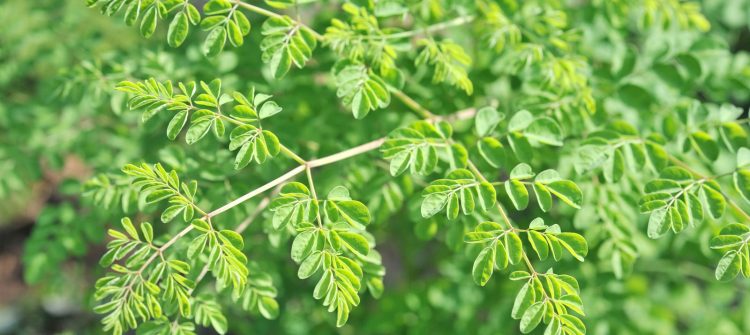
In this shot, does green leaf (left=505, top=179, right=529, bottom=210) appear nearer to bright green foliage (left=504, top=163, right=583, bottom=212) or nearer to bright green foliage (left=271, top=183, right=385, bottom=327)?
bright green foliage (left=504, top=163, right=583, bottom=212)

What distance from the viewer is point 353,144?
165 cm

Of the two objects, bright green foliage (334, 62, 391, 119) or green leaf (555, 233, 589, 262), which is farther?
bright green foliage (334, 62, 391, 119)

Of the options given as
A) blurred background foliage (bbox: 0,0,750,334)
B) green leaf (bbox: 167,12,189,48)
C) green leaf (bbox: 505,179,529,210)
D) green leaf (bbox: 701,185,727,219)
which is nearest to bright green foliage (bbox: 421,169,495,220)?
green leaf (bbox: 505,179,529,210)

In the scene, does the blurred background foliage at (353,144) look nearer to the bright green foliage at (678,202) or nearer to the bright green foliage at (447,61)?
the bright green foliage at (447,61)

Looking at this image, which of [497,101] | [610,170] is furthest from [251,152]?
[497,101]

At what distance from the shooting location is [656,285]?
2.38 meters

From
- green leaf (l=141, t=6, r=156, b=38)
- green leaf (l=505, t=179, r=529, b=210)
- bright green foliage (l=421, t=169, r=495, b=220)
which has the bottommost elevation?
A: green leaf (l=505, t=179, r=529, b=210)

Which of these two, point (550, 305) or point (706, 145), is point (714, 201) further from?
point (550, 305)

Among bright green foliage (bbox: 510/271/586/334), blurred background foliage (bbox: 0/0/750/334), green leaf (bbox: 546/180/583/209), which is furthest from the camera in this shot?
blurred background foliage (bbox: 0/0/750/334)

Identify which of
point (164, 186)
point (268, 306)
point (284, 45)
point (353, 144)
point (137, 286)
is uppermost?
point (284, 45)

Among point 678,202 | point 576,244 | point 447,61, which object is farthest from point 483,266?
point 447,61

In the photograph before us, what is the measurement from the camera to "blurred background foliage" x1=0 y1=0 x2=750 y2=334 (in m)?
1.59

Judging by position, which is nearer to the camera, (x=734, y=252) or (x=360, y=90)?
(x=734, y=252)

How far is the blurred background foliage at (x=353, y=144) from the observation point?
1.59 m
